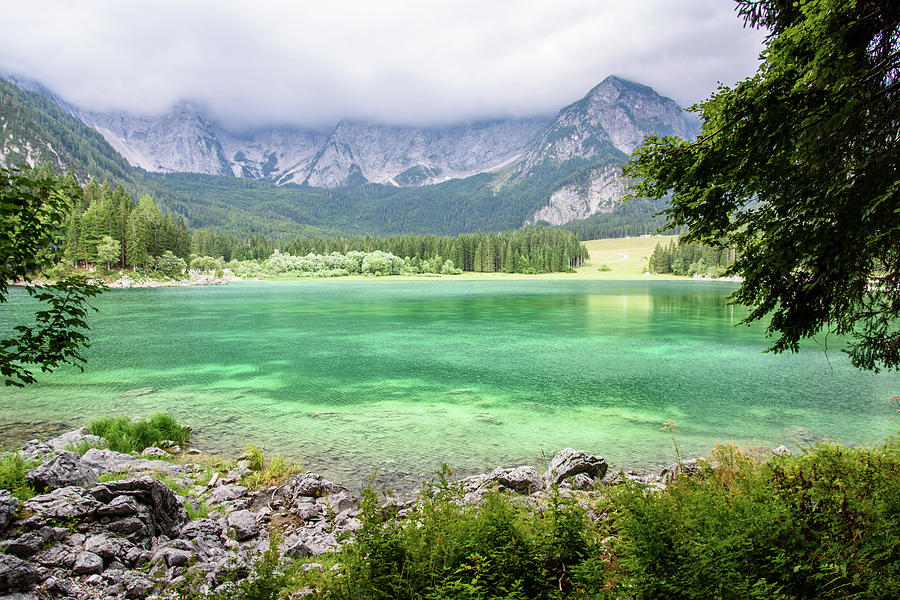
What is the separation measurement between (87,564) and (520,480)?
7928 mm

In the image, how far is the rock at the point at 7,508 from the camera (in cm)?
593

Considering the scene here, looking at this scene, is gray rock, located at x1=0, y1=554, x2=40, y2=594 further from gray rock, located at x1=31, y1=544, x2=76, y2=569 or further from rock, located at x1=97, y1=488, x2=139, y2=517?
rock, located at x1=97, y1=488, x2=139, y2=517

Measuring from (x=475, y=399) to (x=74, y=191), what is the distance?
16.7 meters

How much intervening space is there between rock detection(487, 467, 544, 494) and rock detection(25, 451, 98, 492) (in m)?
8.10

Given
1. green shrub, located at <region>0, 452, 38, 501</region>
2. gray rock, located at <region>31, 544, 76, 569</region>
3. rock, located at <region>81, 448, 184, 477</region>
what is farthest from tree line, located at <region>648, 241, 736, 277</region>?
gray rock, located at <region>31, 544, 76, 569</region>

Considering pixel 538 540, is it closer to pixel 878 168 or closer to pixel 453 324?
pixel 878 168

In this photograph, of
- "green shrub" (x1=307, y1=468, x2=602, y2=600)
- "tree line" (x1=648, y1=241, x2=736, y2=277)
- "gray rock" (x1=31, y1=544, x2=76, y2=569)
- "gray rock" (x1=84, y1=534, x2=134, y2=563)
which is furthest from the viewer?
"tree line" (x1=648, y1=241, x2=736, y2=277)

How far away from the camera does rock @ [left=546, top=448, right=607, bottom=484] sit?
11.1 meters

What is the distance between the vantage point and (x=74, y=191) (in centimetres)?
608

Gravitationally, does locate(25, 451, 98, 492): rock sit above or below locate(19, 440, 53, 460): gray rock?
above

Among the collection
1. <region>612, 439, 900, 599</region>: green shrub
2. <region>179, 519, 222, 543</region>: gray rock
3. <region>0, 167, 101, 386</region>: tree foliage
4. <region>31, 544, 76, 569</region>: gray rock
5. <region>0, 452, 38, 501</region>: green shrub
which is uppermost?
<region>0, 167, 101, 386</region>: tree foliage

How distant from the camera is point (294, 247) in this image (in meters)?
192

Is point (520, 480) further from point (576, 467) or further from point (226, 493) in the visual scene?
point (226, 493)

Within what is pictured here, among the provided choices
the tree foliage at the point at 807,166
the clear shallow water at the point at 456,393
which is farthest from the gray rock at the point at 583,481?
the tree foliage at the point at 807,166
